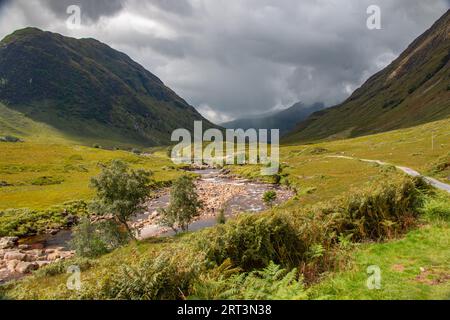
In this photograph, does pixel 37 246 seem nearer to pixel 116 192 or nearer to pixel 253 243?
pixel 116 192

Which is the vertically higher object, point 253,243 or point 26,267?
point 253,243

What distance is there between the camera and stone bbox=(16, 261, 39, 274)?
1642 inches

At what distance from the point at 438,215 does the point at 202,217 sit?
4999cm

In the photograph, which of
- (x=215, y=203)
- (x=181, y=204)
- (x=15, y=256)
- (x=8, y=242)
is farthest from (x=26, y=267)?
(x=215, y=203)

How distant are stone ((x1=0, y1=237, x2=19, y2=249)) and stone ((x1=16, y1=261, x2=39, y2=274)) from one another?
12127mm

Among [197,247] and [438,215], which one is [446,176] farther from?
[197,247]

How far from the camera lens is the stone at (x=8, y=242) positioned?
2069 inches

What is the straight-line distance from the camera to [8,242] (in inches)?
2111

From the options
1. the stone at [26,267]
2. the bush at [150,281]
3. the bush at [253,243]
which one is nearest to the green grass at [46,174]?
the stone at [26,267]

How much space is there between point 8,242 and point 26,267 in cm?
1526

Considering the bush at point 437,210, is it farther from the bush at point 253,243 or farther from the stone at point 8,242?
the stone at point 8,242

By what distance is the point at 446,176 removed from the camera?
44000 millimetres

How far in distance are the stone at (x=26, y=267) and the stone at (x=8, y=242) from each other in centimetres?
1213
